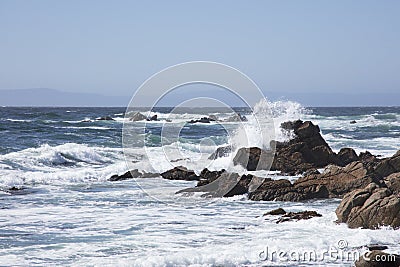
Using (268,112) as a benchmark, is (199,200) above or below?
below

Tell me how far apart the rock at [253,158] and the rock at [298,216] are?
25.6ft

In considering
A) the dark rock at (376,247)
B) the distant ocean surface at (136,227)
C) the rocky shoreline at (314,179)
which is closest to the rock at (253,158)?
the rocky shoreline at (314,179)

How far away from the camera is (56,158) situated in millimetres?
23953

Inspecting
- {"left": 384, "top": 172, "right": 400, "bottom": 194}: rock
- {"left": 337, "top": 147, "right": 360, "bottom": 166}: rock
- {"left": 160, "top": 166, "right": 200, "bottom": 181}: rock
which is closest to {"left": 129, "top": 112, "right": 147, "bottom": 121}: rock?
{"left": 337, "top": 147, "right": 360, "bottom": 166}: rock

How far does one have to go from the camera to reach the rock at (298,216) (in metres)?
11.7

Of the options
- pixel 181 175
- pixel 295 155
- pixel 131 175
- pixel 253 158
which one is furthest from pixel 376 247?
pixel 131 175

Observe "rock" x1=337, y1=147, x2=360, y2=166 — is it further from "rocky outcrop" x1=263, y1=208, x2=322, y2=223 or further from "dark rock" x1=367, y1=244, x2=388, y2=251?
"dark rock" x1=367, y1=244, x2=388, y2=251

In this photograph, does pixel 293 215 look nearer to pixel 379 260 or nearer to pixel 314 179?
pixel 314 179

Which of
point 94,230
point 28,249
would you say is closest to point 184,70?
point 94,230

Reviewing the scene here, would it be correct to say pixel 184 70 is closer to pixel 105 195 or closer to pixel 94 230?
pixel 94 230

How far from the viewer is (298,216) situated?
11836mm

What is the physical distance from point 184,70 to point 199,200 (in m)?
4.89

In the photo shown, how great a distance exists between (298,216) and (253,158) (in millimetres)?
8456

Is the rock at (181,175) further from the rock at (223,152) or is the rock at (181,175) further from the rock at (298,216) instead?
the rock at (298,216)
